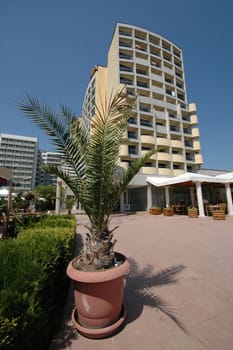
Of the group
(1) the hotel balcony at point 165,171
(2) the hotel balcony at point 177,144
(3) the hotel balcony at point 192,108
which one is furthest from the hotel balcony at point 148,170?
(3) the hotel balcony at point 192,108

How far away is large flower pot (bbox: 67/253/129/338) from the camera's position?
181 centimetres

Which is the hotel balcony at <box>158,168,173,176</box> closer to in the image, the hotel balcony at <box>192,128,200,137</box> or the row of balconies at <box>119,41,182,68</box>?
the hotel balcony at <box>192,128,200,137</box>

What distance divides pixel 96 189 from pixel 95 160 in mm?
427

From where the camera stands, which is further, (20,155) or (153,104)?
(20,155)

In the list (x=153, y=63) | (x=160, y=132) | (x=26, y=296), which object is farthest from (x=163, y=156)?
(x=26, y=296)

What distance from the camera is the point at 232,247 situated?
509 centimetres

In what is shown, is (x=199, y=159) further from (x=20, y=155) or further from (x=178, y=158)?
(x=20, y=155)

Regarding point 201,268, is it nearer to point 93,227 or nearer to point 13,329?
point 93,227

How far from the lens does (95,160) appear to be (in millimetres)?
2291

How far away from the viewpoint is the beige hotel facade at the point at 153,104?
2178cm

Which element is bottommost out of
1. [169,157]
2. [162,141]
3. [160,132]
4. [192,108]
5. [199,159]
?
[169,157]

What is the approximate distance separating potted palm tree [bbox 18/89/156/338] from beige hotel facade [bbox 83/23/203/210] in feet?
56.2

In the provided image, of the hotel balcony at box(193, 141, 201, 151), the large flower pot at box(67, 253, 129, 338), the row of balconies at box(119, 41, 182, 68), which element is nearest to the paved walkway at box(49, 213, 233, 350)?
the large flower pot at box(67, 253, 129, 338)

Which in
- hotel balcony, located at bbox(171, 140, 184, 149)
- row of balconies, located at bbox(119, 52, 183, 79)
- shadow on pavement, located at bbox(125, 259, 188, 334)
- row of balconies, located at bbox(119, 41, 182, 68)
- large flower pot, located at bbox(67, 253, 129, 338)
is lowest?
shadow on pavement, located at bbox(125, 259, 188, 334)
